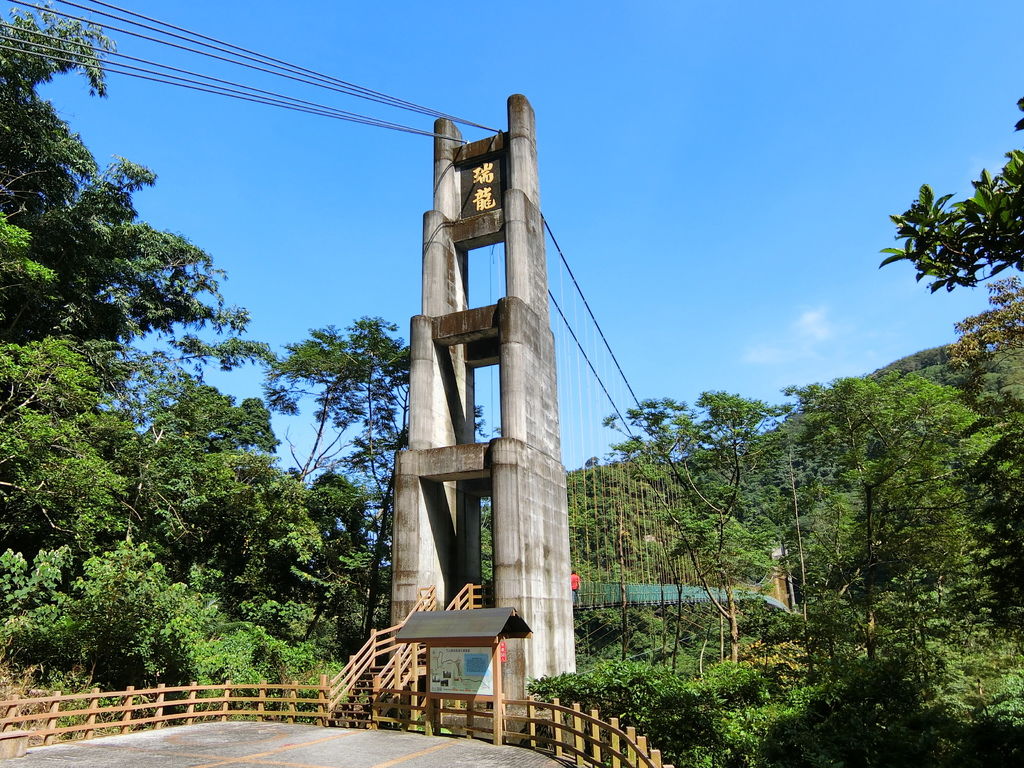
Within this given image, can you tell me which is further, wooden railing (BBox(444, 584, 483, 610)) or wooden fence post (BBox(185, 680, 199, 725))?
wooden railing (BBox(444, 584, 483, 610))

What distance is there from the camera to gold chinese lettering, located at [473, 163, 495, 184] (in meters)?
20.9

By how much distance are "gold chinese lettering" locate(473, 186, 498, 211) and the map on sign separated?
45.8 feet

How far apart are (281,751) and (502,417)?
8946 millimetres

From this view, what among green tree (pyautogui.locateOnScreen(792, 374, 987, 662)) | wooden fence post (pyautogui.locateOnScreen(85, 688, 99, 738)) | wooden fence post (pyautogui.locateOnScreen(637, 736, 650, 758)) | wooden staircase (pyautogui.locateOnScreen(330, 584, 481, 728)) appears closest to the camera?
wooden fence post (pyautogui.locateOnScreen(637, 736, 650, 758))

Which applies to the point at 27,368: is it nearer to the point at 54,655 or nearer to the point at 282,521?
the point at 54,655

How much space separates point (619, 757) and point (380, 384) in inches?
820

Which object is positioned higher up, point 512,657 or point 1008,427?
point 1008,427

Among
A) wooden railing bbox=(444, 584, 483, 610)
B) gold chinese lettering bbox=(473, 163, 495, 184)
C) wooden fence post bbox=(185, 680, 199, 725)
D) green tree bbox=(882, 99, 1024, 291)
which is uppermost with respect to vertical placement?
gold chinese lettering bbox=(473, 163, 495, 184)

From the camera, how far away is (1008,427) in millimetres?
12531

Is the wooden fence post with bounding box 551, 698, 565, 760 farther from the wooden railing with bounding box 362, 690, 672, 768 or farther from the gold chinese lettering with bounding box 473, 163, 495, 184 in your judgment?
the gold chinese lettering with bounding box 473, 163, 495, 184

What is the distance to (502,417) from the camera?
16.6 metres

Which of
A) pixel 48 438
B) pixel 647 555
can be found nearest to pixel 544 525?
pixel 48 438

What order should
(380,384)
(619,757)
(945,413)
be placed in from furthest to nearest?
(380,384) → (945,413) → (619,757)

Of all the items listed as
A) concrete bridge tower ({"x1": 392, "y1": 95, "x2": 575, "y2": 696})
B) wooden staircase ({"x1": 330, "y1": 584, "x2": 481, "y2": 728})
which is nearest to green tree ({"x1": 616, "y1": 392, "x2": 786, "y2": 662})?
concrete bridge tower ({"x1": 392, "y1": 95, "x2": 575, "y2": 696})
